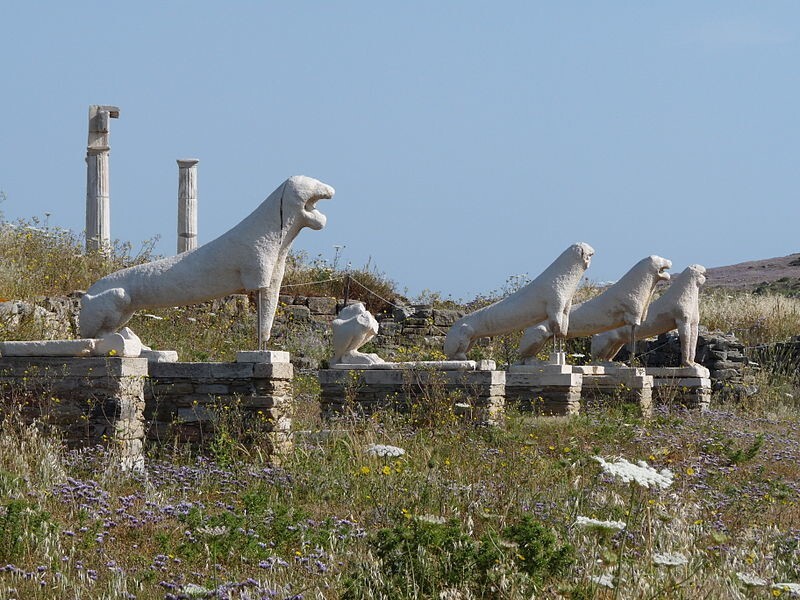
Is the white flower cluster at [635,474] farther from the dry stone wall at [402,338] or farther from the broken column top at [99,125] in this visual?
the broken column top at [99,125]

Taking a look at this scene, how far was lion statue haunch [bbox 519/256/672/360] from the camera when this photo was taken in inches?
598

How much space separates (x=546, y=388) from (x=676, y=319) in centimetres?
313

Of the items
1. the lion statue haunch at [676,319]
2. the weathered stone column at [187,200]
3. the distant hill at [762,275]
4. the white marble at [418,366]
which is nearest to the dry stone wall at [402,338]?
the lion statue haunch at [676,319]

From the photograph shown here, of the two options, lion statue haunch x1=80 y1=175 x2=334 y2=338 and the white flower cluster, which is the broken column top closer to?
lion statue haunch x1=80 y1=175 x2=334 y2=338

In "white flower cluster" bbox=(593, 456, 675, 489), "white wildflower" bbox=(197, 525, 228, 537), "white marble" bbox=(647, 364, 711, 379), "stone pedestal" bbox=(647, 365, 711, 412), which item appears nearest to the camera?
"white flower cluster" bbox=(593, 456, 675, 489)

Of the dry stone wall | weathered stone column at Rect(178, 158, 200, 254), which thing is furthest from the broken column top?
the dry stone wall

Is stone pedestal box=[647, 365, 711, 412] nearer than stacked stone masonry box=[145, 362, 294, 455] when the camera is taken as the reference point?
No

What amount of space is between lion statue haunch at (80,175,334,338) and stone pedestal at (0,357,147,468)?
57cm

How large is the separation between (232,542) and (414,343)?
14.3 meters

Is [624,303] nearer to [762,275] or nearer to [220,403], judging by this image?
[220,403]

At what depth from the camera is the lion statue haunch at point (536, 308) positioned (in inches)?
544

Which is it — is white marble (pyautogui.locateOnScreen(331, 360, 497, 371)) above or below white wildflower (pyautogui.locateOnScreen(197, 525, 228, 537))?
above

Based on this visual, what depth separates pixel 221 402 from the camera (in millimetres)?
9547

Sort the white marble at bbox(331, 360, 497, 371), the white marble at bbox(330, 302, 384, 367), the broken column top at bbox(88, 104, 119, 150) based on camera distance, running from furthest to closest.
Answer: the broken column top at bbox(88, 104, 119, 150)
the white marble at bbox(331, 360, 497, 371)
the white marble at bbox(330, 302, 384, 367)
